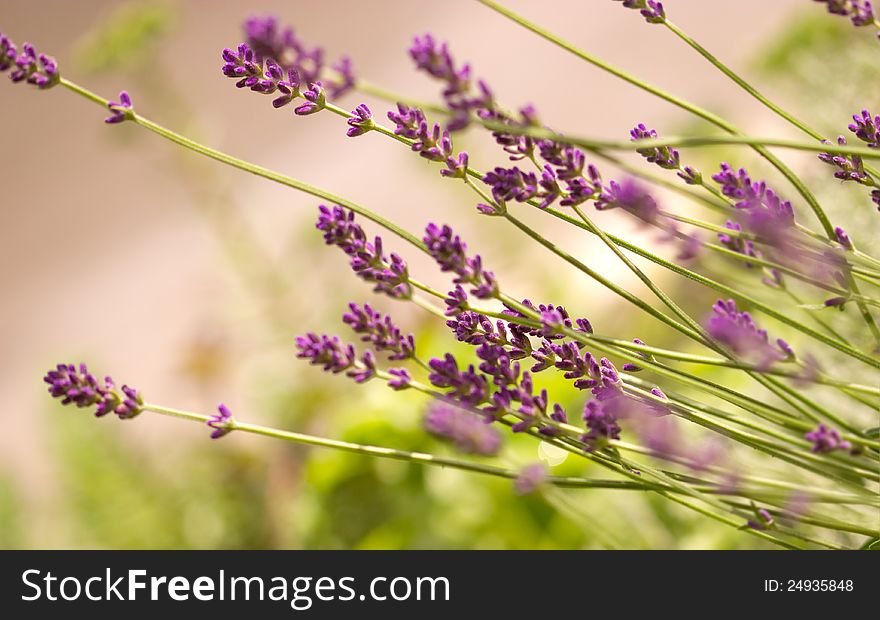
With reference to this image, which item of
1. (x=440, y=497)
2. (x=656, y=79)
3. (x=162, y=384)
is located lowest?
(x=440, y=497)

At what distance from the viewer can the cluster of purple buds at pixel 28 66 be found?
303mm

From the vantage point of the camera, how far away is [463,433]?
11.2 inches

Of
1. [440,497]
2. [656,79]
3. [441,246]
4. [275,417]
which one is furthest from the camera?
[656,79]

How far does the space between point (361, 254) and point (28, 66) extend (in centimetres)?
14

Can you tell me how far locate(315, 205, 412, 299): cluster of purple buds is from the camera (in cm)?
30

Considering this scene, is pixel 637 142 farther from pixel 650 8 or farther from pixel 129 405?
pixel 129 405

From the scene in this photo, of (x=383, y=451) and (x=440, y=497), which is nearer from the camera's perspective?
(x=383, y=451)

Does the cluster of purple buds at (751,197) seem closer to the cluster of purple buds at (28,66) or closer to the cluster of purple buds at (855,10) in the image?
A: the cluster of purple buds at (855,10)

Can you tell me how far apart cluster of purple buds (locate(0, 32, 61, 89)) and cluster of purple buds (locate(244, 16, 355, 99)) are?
0.11m
